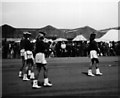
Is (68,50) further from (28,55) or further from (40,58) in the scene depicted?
(40,58)

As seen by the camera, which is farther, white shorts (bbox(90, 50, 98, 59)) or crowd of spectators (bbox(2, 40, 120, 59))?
crowd of spectators (bbox(2, 40, 120, 59))

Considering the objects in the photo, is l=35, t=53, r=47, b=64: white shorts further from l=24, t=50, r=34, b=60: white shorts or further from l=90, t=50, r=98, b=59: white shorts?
l=90, t=50, r=98, b=59: white shorts

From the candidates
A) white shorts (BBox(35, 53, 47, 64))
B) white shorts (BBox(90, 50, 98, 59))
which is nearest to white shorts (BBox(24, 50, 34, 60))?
white shorts (BBox(35, 53, 47, 64))

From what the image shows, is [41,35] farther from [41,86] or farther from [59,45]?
[59,45]

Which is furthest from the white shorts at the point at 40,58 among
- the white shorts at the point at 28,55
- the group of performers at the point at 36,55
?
the white shorts at the point at 28,55

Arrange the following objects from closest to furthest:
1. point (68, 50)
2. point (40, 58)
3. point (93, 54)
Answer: point (40, 58)
point (93, 54)
point (68, 50)

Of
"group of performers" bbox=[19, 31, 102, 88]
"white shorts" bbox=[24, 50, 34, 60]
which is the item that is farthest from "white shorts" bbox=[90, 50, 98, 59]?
"white shorts" bbox=[24, 50, 34, 60]

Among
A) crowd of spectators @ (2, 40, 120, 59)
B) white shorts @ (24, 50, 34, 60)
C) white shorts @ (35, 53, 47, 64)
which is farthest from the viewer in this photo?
crowd of spectators @ (2, 40, 120, 59)

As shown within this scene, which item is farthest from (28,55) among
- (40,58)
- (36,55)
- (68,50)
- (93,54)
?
(68,50)

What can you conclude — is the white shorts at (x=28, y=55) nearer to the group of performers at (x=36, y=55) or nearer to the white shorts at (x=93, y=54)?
the group of performers at (x=36, y=55)

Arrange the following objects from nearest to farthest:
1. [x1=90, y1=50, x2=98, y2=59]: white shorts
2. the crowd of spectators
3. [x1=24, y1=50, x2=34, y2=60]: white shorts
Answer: [x1=24, y1=50, x2=34, y2=60]: white shorts → [x1=90, y1=50, x2=98, y2=59]: white shorts → the crowd of spectators

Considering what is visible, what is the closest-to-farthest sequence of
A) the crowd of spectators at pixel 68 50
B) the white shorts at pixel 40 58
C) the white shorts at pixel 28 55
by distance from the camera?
the white shorts at pixel 40 58, the white shorts at pixel 28 55, the crowd of spectators at pixel 68 50

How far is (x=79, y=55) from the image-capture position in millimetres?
26844

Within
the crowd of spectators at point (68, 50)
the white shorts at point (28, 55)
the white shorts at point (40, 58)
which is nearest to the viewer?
the white shorts at point (40, 58)
